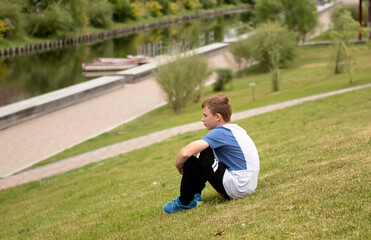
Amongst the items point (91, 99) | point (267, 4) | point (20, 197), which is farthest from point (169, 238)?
point (267, 4)

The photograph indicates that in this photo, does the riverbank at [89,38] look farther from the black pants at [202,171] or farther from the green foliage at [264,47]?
the black pants at [202,171]

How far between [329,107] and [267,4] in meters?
26.8

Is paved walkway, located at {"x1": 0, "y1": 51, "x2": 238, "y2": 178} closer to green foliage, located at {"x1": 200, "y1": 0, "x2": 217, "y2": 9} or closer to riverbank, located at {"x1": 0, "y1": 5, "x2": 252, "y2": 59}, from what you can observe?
riverbank, located at {"x1": 0, "y1": 5, "x2": 252, "y2": 59}

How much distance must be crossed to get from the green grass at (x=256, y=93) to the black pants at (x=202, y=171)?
10332mm

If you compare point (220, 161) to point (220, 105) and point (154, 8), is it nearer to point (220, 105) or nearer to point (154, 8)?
point (220, 105)

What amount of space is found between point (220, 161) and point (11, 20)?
49.9 meters

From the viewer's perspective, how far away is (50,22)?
180ft

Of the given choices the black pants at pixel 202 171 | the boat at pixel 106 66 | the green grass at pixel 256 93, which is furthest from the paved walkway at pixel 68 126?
the black pants at pixel 202 171

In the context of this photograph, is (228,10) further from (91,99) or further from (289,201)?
(289,201)

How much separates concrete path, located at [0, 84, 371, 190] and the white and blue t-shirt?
329 inches

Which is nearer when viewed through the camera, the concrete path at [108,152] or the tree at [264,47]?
the concrete path at [108,152]

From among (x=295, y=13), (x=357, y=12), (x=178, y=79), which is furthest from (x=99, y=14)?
(x=178, y=79)

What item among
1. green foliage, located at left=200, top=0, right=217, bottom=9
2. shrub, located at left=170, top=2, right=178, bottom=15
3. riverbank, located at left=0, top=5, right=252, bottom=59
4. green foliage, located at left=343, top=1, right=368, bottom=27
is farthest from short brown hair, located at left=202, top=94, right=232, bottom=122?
green foliage, located at left=200, top=0, right=217, bottom=9

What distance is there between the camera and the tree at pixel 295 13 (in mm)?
38312
